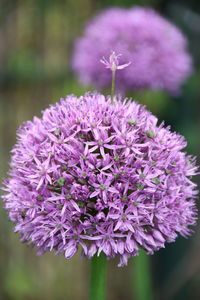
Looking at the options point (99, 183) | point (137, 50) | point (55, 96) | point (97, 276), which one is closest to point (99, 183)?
point (99, 183)

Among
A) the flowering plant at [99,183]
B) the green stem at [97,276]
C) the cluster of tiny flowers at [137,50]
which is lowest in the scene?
the green stem at [97,276]

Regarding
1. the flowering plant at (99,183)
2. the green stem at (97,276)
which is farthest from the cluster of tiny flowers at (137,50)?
the green stem at (97,276)

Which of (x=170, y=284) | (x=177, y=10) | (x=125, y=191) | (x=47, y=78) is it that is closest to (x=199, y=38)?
(x=177, y=10)

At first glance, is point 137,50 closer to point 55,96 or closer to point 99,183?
point 55,96

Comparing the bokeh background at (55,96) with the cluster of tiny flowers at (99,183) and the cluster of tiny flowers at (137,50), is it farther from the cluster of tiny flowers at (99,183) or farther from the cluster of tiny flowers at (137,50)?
the cluster of tiny flowers at (99,183)

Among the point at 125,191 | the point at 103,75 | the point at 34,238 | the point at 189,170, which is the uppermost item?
the point at 103,75

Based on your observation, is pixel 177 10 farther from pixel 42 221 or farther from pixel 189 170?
pixel 42 221
